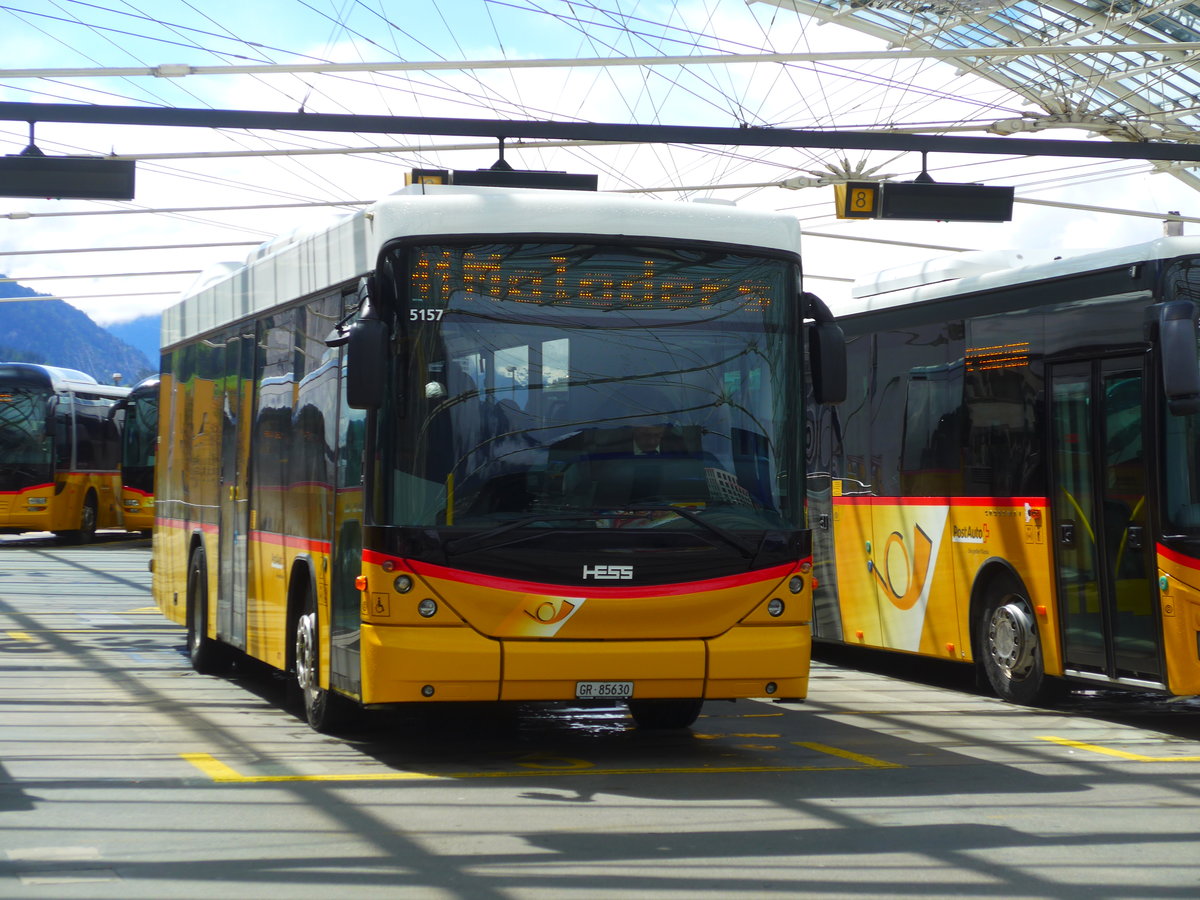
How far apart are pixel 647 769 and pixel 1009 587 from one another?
4.66 m

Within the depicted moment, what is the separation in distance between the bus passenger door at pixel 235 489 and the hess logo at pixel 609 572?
14.1ft

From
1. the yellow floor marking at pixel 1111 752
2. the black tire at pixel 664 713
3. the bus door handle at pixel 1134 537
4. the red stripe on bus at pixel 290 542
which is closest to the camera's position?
the yellow floor marking at pixel 1111 752

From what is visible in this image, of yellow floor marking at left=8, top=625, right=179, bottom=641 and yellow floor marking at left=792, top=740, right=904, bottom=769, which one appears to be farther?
yellow floor marking at left=8, top=625, right=179, bottom=641

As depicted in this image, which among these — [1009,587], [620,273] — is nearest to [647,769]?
[620,273]

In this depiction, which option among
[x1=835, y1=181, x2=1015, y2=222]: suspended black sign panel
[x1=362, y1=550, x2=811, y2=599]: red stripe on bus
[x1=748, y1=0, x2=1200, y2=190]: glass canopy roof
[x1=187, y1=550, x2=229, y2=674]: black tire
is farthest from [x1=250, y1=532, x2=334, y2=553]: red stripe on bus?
[x1=748, y1=0, x2=1200, y2=190]: glass canopy roof

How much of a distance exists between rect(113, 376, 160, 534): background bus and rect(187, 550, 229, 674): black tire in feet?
66.4

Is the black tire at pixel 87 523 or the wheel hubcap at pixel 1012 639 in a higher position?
the black tire at pixel 87 523

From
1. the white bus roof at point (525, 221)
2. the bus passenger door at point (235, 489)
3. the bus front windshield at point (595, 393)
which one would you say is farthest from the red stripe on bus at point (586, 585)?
the bus passenger door at point (235, 489)

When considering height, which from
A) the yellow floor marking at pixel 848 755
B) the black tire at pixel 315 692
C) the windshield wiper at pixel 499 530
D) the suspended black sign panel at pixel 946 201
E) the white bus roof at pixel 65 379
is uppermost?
the suspended black sign panel at pixel 946 201

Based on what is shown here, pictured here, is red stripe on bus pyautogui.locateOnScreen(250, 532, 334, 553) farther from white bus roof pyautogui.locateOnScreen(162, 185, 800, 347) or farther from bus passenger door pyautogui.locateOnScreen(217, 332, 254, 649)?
white bus roof pyautogui.locateOnScreen(162, 185, 800, 347)

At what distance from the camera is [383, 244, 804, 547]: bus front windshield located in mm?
9633

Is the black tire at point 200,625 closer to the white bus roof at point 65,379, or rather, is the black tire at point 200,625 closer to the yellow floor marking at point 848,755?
the yellow floor marking at point 848,755

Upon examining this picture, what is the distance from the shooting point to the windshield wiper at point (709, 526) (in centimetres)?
988

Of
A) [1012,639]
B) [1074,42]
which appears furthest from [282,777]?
[1074,42]
